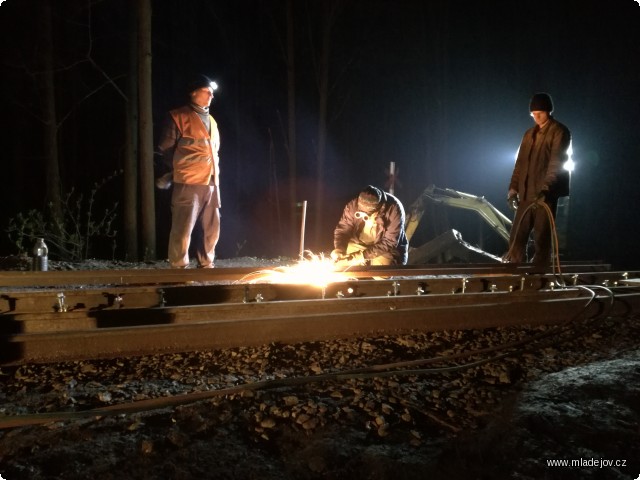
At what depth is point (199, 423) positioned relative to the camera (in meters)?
2.18

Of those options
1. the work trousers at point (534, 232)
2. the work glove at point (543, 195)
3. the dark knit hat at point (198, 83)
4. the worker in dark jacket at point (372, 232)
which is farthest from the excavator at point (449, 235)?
the dark knit hat at point (198, 83)

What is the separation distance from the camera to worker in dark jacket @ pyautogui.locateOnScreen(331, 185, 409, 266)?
20.5ft

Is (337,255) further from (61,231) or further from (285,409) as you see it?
(61,231)

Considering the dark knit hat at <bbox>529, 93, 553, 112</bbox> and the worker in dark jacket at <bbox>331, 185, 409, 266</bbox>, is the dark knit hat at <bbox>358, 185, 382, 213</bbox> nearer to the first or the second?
the worker in dark jacket at <bbox>331, 185, 409, 266</bbox>

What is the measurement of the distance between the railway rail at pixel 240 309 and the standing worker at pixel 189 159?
3.77 feet

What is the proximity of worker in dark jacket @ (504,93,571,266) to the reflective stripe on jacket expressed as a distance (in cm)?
449

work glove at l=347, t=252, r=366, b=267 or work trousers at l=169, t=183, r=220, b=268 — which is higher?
work trousers at l=169, t=183, r=220, b=268

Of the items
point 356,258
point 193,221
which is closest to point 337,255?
point 356,258

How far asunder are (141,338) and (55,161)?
13.7 metres

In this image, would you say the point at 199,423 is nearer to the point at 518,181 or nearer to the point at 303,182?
the point at 518,181

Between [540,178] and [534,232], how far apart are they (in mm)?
777

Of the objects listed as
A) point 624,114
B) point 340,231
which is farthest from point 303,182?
point 340,231

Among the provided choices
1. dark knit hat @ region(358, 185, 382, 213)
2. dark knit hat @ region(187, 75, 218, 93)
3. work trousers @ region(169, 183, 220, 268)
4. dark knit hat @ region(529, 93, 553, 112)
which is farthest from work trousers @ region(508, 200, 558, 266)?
dark knit hat @ region(187, 75, 218, 93)

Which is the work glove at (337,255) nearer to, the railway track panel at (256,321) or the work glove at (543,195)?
the railway track panel at (256,321)
